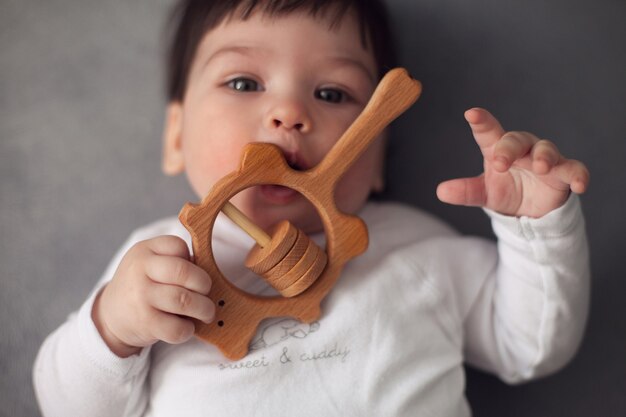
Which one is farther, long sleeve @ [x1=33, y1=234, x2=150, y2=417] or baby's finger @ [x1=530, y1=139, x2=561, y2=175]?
long sleeve @ [x1=33, y1=234, x2=150, y2=417]

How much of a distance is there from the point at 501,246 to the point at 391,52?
34 cm

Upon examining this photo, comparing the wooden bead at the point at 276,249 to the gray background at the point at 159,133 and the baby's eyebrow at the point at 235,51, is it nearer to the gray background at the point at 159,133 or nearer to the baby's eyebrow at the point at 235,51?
the baby's eyebrow at the point at 235,51

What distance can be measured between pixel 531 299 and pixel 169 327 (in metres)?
0.46

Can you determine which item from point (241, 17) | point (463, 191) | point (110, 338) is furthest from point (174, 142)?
point (463, 191)

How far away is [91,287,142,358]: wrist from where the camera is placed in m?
0.73

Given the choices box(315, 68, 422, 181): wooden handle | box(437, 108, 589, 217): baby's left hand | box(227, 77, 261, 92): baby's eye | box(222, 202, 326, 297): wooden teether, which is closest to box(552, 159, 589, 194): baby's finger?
box(437, 108, 589, 217): baby's left hand

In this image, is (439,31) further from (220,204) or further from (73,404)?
(73,404)

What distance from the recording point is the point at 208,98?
81cm

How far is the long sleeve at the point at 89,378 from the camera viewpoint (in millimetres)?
728

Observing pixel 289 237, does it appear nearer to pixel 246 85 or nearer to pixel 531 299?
pixel 246 85

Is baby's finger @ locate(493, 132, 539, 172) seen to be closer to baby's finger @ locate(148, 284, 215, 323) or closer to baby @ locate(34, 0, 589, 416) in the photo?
baby @ locate(34, 0, 589, 416)

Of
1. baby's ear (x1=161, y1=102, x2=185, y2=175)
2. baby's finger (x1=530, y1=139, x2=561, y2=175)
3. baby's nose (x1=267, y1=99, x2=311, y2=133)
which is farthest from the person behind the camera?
baby's ear (x1=161, y1=102, x2=185, y2=175)

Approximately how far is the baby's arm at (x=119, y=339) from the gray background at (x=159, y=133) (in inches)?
7.4

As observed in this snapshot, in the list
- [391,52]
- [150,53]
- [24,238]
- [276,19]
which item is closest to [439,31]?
[391,52]
